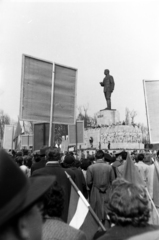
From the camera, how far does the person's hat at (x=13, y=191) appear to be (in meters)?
1.04

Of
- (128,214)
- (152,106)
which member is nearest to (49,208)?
(128,214)

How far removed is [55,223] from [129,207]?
0.45m

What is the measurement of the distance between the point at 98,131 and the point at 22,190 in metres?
29.4

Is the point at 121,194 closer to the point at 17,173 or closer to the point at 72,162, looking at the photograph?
the point at 17,173

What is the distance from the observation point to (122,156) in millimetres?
7309

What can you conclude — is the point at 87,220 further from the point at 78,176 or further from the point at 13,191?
the point at 78,176

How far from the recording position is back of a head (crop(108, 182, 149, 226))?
6.16 ft

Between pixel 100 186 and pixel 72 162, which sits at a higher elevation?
pixel 72 162

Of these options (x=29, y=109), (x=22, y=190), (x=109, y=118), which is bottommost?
(x=22, y=190)

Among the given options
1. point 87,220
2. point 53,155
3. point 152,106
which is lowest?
point 87,220

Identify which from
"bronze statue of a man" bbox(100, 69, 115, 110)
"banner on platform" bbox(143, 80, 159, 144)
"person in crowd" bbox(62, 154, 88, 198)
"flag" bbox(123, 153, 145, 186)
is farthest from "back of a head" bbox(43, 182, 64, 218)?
"bronze statue of a man" bbox(100, 69, 115, 110)

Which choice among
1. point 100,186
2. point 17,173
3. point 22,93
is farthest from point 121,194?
point 22,93

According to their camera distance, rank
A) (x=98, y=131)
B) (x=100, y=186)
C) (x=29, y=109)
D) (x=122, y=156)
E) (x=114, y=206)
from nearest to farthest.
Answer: (x=114, y=206) < (x=100, y=186) < (x=29, y=109) < (x=122, y=156) < (x=98, y=131)

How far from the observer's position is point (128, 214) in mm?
1875
